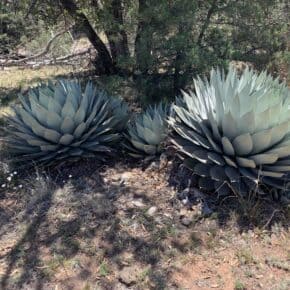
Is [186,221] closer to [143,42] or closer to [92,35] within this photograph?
[143,42]

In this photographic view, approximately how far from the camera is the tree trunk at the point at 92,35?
21.8 ft

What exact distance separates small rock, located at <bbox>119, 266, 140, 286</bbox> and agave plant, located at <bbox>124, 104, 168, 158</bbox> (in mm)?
1403

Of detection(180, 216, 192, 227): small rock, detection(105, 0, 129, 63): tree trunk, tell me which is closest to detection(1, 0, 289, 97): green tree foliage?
detection(105, 0, 129, 63): tree trunk

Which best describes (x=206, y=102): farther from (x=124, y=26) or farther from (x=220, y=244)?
(x=124, y=26)

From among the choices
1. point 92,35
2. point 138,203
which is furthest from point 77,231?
point 92,35

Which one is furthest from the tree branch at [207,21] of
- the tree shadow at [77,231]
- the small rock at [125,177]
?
the tree shadow at [77,231]

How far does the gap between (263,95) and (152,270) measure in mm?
1776

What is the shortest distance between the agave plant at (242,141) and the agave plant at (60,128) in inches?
37.9

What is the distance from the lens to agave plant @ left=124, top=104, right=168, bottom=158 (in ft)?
14.5

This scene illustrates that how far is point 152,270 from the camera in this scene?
337 centimetres

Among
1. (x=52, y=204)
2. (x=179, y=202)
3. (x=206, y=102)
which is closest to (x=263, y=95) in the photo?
(x=206, y=102)

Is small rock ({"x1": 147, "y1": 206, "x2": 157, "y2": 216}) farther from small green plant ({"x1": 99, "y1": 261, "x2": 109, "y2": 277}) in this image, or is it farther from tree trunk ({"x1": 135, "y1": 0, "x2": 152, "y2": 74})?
tree trunk ({"x1": 135, "y1": 0, "x2": 152, "y2": 74})

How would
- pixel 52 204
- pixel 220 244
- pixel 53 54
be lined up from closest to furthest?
pixel 220 244, pixel 52 204, pixel 53 54

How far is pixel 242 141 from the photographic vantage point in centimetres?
378
